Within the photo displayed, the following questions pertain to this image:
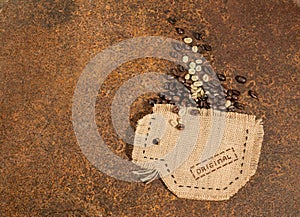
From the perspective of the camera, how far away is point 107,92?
1636 mm

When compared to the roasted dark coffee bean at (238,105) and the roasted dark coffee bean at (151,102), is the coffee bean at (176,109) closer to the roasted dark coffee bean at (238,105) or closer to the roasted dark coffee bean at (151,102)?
the roasted dark coffee bean at (151,102)

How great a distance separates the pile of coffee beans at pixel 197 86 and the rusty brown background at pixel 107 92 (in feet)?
0.13

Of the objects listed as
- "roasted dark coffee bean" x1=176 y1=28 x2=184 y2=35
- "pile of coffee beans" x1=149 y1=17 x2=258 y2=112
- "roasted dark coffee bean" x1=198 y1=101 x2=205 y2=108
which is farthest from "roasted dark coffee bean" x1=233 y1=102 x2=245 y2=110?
"roasted dark coffee bean" x1=176 y1=28 x2=184 y2=35

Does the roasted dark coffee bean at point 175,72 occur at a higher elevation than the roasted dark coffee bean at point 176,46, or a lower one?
lower

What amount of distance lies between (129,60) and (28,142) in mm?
473

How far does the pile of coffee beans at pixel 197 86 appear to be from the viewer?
160cm

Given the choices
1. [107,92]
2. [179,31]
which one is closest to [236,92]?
[179,31]

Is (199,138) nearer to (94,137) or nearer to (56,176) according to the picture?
(94,137)

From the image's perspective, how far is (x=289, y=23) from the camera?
1674mm

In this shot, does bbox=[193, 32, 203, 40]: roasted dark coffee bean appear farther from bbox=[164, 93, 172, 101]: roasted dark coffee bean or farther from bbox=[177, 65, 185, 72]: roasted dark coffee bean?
bbox=[164, 93, 172, 101]: roasted dark coffee bean

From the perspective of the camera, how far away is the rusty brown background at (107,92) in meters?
1.57

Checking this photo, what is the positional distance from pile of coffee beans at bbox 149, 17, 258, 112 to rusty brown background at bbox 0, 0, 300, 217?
41 mm

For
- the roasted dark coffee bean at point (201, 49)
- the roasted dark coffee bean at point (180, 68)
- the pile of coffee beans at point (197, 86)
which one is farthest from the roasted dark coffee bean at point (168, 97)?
the roasted dark coffee bean at point (201, 49)

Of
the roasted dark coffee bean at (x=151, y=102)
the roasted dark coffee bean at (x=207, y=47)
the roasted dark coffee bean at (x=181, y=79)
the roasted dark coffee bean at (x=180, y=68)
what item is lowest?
the roasted dark coffee bean at (x=151, y=102)
